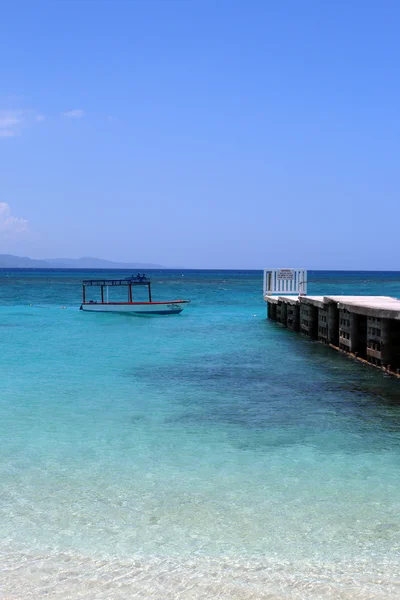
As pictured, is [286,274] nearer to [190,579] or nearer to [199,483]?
[199,483]

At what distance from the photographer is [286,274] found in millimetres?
36750

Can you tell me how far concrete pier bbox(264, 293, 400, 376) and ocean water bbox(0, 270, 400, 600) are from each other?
2.42 ft

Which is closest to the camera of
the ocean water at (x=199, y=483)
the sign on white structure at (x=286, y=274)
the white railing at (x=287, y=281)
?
the ocean water at (x=199, y=483)

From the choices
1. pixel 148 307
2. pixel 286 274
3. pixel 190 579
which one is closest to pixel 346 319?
pixel 286 274

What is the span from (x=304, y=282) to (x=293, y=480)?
1074 inches

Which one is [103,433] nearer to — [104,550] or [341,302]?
[104,550]

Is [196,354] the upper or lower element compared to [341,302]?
lower

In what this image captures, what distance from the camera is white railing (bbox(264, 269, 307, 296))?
35.9 meters

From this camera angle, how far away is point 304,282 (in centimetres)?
3606

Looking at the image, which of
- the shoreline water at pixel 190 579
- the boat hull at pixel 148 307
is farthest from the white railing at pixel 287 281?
the shoreline water at pixel 190 579

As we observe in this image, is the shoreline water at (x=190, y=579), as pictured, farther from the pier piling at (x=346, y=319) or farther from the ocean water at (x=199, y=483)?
the pier piling at (x=346, y=319)

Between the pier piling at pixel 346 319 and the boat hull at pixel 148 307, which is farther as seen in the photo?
the boat hull at pixel 148 307

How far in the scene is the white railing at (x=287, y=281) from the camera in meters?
35.9

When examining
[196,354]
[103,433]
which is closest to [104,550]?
[103,433]
